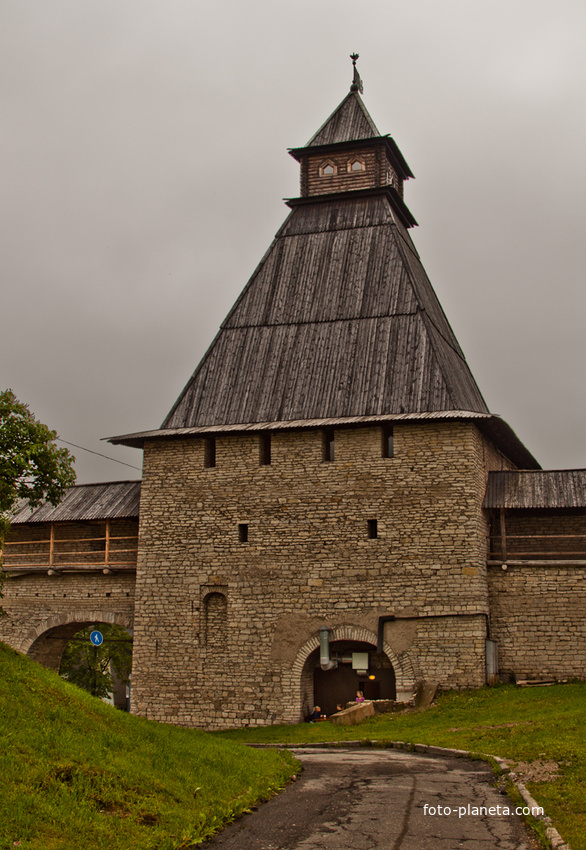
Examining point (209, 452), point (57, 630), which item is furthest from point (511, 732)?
point (57, 630)

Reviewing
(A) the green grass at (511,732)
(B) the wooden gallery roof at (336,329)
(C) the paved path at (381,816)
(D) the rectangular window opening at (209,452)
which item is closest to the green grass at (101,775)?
(C) the paved path at (381,816)

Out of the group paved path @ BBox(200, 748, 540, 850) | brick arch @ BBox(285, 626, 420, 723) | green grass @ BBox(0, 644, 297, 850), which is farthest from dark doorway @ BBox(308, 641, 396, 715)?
green grass @ BBox(0, 644, 297, 850)

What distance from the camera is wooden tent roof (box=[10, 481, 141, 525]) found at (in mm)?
23966

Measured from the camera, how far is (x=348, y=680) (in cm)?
2177

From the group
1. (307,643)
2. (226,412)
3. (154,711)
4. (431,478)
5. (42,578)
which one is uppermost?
(226,412)

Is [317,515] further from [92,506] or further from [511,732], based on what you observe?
[511,732]

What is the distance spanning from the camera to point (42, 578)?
963 inches

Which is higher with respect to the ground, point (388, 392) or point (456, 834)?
point (388, 392)

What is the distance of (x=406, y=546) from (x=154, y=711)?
7.69 metres

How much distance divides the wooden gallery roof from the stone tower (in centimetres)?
7

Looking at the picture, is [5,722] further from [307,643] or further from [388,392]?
[388,392]

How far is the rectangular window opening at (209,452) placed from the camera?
Answer: 22.9 metres

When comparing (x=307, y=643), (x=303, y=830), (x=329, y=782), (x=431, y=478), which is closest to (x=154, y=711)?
(x=307, y=643)

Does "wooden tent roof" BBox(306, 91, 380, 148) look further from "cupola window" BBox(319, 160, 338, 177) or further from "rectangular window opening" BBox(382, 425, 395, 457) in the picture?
"rectangular window opening" BBox(382, 425, 395, 457)
